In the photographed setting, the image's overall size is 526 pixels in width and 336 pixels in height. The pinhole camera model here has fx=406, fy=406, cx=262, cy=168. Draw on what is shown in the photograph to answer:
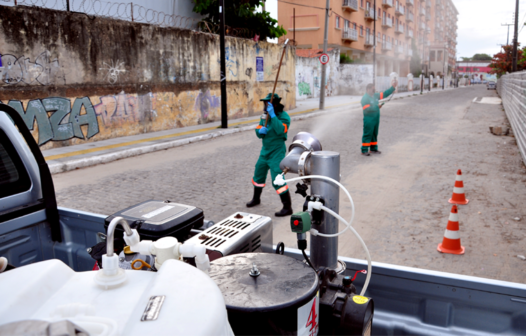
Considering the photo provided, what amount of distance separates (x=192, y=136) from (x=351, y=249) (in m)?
9.28

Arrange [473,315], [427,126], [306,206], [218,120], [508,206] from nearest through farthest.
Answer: [473,315] → [306,206] → [508,206] → [427,126] → [218,120]

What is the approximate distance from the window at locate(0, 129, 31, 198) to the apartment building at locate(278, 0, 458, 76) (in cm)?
3007

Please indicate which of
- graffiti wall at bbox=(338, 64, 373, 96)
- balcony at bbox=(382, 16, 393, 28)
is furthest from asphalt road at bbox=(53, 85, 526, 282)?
balcony at bbox=(382, 16, 393, 28)

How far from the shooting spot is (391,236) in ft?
16.4

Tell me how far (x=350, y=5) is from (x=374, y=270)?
48061 millimetres

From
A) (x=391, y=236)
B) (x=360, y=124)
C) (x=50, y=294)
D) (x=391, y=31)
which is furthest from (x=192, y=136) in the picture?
(x=391, y=31)

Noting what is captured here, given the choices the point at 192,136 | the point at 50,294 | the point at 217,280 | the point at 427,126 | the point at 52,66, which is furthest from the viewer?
the point at 427,126

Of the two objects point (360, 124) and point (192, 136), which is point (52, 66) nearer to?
point (192, 136)

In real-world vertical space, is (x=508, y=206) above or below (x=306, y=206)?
below

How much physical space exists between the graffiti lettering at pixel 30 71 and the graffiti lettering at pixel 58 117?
1.64 ft

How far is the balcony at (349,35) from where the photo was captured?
4544 centimetres

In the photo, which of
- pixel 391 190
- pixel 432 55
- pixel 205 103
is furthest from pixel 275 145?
pixel 432 55

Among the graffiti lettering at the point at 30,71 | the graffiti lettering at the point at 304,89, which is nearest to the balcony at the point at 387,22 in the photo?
the graffiti lettering at the point at 304,89

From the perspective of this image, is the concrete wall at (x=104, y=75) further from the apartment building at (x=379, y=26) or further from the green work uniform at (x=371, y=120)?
the apartment building at (x=379, y=26)
